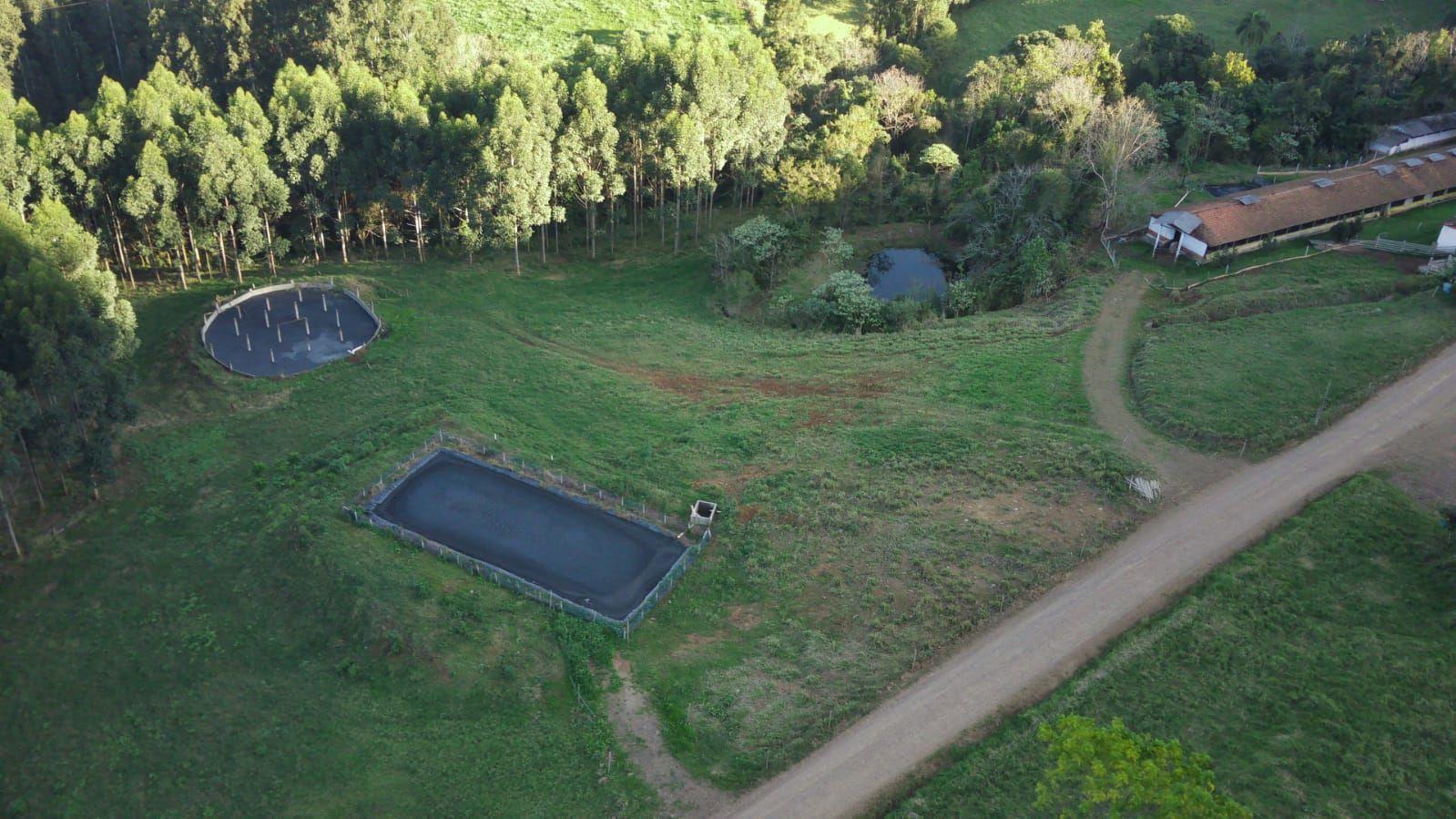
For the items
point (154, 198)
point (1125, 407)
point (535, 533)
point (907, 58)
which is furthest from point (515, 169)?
point (907, 58)

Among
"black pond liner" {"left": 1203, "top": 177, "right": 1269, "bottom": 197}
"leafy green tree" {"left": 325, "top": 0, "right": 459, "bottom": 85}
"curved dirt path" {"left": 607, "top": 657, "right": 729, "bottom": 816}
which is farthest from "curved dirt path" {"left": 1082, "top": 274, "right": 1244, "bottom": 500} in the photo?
"leafy green tree" {"left": 325, "top": 0, "right": 459, "bottom": 85}

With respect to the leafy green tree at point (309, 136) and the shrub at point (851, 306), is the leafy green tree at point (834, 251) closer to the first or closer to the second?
the shrub at point (851, 306)

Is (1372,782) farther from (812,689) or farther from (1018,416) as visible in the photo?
(1018,416)

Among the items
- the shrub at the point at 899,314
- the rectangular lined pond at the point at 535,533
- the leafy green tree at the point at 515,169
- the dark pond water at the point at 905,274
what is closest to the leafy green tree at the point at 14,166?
the leafy green tree at the point at 515,169

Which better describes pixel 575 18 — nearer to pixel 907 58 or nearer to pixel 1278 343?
pixel 907 58

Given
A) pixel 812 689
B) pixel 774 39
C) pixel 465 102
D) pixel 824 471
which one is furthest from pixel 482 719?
pixel 774 39

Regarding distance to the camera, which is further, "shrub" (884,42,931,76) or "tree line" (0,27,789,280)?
"shrub" (884,42,931,76)

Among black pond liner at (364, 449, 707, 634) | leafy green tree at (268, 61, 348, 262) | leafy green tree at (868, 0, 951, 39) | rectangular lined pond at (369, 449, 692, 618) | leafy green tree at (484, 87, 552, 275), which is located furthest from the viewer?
leafy green tree at (868, 0, 951, 39)

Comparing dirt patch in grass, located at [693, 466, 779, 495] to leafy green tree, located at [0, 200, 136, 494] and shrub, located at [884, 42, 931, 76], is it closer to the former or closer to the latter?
leafy green tree, located at [0, 200, 136, 494]
